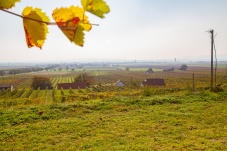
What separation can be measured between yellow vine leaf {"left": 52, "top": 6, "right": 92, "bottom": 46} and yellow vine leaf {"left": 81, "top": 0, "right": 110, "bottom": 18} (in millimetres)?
13

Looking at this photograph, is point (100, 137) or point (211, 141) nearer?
point (211, 141)

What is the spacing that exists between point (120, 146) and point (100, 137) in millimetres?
676

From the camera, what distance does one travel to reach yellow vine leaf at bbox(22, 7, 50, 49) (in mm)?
305

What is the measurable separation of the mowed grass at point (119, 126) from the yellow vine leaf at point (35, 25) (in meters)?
3.98

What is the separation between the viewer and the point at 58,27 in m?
0.30

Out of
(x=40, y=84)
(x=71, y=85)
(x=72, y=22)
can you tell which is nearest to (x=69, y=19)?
(x=72, y=22)

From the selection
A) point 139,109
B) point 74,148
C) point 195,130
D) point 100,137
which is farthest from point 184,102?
point 74,148

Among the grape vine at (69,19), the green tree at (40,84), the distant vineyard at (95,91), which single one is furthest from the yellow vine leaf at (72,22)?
the green tree at (40,84)

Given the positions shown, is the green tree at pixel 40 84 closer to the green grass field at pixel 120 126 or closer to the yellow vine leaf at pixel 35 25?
the green grass field at pixel 120 126

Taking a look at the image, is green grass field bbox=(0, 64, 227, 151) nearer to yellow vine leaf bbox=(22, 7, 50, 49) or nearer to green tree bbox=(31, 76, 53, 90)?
yellow vine leaf bbox=(22, 7, 50, 49)

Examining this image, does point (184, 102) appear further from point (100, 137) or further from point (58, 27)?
point (58, 27)

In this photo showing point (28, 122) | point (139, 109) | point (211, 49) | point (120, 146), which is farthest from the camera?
point (211, 49)

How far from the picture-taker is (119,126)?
5371mm

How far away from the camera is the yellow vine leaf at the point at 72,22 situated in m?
0.30
